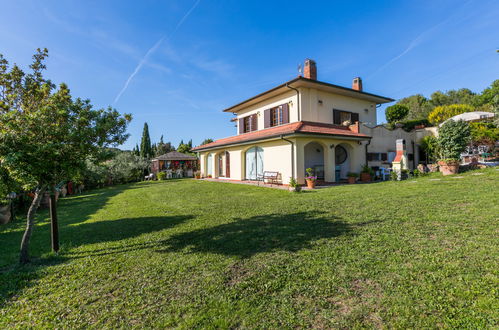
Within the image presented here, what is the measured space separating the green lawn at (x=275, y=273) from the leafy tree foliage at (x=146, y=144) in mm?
38153

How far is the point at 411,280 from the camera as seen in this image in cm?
276

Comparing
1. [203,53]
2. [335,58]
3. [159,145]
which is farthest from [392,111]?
[159,145]

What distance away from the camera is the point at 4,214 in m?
8.65

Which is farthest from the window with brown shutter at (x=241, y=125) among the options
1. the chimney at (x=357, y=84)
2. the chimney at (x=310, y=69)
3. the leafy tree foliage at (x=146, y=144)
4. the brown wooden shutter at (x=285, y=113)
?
the leafy tree foliage at (x=146, y=144)

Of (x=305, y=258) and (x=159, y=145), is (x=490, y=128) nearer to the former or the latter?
(x=305, y=258)

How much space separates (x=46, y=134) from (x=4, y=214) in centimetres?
811

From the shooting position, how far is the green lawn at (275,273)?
2334 mm

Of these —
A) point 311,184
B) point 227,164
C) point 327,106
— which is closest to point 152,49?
point 227,164

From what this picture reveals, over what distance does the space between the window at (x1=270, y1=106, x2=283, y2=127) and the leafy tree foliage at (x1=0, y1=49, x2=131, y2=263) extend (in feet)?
41.6

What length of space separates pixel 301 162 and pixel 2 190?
37.8 ft

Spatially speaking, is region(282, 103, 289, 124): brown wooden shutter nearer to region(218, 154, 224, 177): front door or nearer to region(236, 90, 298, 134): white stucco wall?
region(236, 90, 298, 134): white stucco wall

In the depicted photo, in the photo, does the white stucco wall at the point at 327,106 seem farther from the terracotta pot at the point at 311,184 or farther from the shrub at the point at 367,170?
the terracotta pot at the point at 311,184

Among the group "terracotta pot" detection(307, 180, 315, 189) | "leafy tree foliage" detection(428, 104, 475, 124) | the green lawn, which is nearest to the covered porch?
"terracotta pot" detection(307, 180, 315, 189)

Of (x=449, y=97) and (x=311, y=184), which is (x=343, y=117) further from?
(x=449, y=97)
